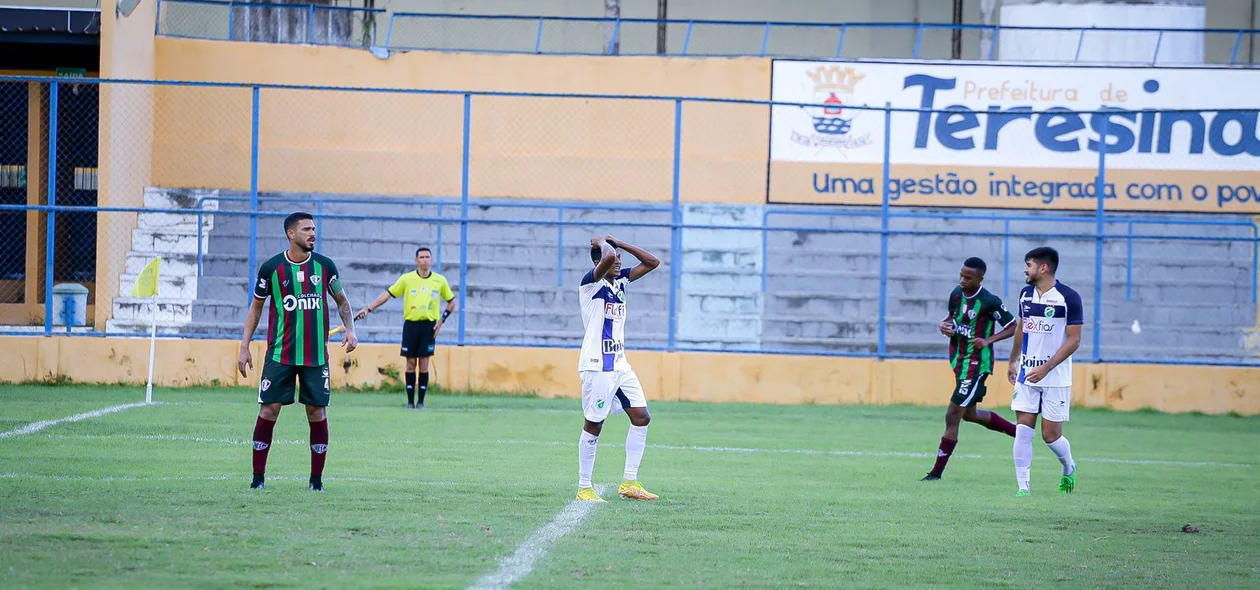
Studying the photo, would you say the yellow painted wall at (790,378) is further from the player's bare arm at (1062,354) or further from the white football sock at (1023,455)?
the player's bare arm at (1062,354)

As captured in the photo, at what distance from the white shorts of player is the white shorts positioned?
3.00m

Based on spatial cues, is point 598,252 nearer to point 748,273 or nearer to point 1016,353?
point 1016,353

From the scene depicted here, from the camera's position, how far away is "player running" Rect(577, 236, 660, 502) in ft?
30.3

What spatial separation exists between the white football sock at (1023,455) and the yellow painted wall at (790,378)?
329 inches

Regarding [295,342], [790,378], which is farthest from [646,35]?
[295,342]

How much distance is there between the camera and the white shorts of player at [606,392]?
9234mm

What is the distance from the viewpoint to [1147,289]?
23641 mm

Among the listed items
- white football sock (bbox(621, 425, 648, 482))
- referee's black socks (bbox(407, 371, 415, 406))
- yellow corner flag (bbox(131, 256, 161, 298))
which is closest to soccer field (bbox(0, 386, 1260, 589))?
white football sock (bbox(621, 425, 648, 482))

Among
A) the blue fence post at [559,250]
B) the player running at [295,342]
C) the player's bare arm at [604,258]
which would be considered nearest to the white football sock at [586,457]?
the player's bare arm at [604,258]

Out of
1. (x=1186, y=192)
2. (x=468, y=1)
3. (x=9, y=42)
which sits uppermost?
(x=468, y=1)

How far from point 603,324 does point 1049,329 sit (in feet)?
11.3

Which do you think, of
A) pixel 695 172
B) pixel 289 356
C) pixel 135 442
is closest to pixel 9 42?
pixel 695 172

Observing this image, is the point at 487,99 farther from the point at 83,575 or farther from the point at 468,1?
the point at 83,575

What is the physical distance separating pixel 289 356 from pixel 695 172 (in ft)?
53.3
